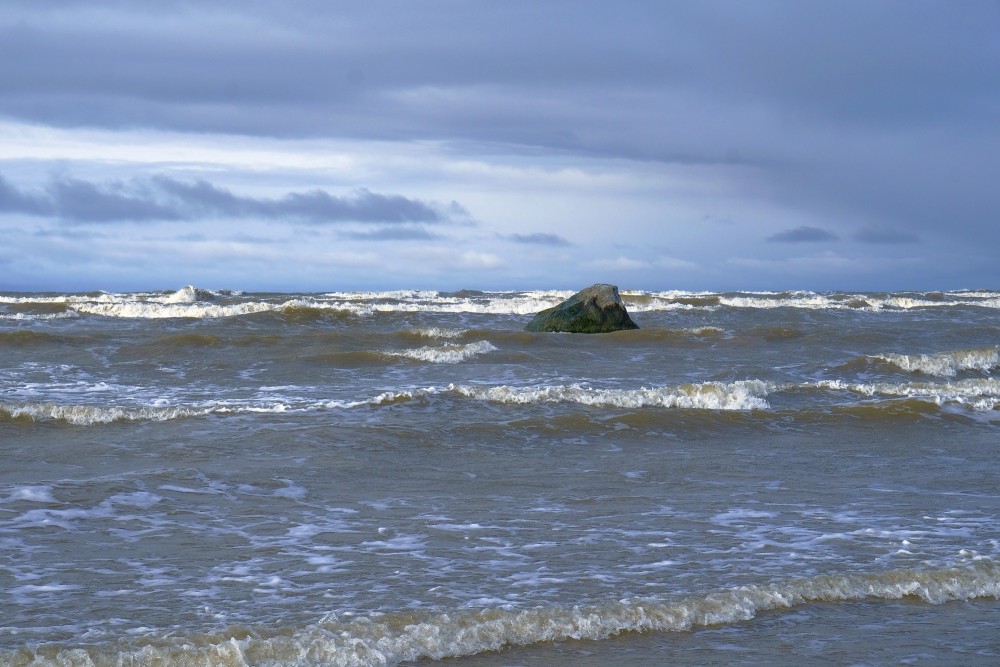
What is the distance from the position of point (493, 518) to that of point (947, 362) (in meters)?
13.4

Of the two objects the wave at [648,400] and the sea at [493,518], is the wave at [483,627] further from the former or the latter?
the wave at [648,400]

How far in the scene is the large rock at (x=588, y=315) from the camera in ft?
76.4

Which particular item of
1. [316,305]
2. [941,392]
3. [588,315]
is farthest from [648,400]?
[316,305]

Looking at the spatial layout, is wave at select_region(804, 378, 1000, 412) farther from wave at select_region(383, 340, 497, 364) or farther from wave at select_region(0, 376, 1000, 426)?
wave at select_region(383, 340, 497, 364)

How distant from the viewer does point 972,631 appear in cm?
518

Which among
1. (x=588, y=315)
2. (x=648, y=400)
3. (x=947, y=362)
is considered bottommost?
(x=648, y=400)

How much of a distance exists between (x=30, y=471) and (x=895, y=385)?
39.5 ft

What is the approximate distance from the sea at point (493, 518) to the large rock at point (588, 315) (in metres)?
6.17

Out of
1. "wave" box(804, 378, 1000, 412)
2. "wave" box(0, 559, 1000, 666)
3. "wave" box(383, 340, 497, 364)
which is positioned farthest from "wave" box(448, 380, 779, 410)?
"wave" box(0, 559, 1000, 666)

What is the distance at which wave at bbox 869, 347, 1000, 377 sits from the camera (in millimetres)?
17703

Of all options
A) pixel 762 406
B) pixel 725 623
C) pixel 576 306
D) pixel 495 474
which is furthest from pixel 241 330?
pixel 725 623

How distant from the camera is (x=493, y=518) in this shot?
7.35 m

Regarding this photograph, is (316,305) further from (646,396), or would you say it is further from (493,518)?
(493,518)

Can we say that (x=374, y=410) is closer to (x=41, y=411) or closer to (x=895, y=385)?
(x=41, y=411)
